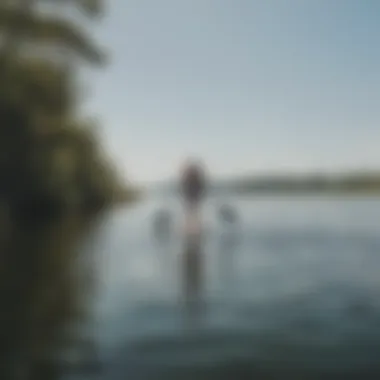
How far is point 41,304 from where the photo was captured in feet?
11.6

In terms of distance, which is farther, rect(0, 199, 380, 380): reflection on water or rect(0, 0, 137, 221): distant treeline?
rect(0, 0, 137, 221): distant treeline

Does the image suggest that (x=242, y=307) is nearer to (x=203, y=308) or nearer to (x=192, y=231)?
(x=203, y=308)

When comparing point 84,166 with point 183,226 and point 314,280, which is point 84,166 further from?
point 314,280

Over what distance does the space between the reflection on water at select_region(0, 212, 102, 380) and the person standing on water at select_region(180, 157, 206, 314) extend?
2.29 ft

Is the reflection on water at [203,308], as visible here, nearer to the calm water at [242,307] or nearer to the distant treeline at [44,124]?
the calm water at [242,307]

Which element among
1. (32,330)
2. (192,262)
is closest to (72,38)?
(192,262)

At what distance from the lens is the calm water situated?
8.49 ft

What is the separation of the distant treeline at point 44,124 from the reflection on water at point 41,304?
23.0 inches

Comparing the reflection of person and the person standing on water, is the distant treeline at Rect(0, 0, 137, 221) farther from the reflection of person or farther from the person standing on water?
the person standing on water

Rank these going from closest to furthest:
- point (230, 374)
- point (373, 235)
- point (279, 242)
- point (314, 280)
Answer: point (230, 374)
point (314, 280)
point (279, 242)
point (373, 235)

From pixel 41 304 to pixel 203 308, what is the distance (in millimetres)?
991

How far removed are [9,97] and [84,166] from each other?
1096 mm

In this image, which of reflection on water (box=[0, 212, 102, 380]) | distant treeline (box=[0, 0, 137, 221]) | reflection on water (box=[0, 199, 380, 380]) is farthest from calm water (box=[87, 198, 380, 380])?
distant treeline (box=[0, 0, 137, 221])

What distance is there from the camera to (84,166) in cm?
638
